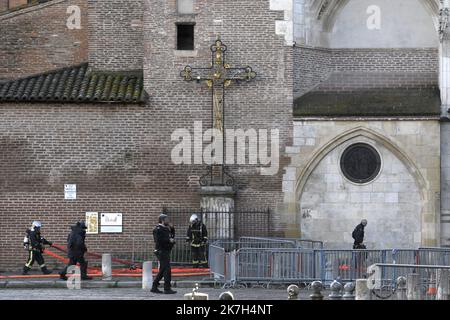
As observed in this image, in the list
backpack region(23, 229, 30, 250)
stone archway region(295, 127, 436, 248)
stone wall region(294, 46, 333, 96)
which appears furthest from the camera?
stone wall region(294, 46, 333, 96)

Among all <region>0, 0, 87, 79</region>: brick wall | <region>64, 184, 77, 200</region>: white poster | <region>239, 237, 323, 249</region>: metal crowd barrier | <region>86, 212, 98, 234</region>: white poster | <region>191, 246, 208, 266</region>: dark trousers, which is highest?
<region>0, 0, 87, 79</region>: brick wall

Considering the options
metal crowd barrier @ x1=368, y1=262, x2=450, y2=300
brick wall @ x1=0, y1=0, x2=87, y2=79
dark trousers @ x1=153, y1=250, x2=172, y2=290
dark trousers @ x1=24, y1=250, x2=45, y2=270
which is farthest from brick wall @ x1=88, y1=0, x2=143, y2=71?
metal crowd barrier @ x1=368, y1=262, x2=450, y2=300

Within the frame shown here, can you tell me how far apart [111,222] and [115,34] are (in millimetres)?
5514

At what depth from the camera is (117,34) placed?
1656 inches

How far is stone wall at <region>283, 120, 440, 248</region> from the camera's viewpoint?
40.1 m

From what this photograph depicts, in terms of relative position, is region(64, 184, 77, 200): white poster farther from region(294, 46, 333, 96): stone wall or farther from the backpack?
region(294, 46, 333, 96): stone wall

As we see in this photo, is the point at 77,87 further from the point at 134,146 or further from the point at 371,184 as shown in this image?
the point at 371,184

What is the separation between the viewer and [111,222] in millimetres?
40094

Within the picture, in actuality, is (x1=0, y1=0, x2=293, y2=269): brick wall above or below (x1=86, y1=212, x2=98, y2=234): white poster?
above

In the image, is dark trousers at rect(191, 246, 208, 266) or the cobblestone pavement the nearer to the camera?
the cobblestone pavement

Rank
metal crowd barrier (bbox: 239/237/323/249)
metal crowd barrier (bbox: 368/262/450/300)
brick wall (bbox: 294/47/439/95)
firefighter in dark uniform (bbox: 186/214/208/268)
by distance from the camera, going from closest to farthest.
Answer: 1. metal crowd barrier (bbox: 368/262/450/300)
2. metal crowd barrier (bbox: 239/237/323/249)
3. firefighter in dark uniform (bbox: 186/214/208/268)
4. brick wall (bbox: 294/47/439/95)

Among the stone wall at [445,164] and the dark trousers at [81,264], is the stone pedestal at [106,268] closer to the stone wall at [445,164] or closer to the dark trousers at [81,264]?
the dark trousers at [81,264]

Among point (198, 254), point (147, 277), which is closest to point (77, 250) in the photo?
point (147, 277)
